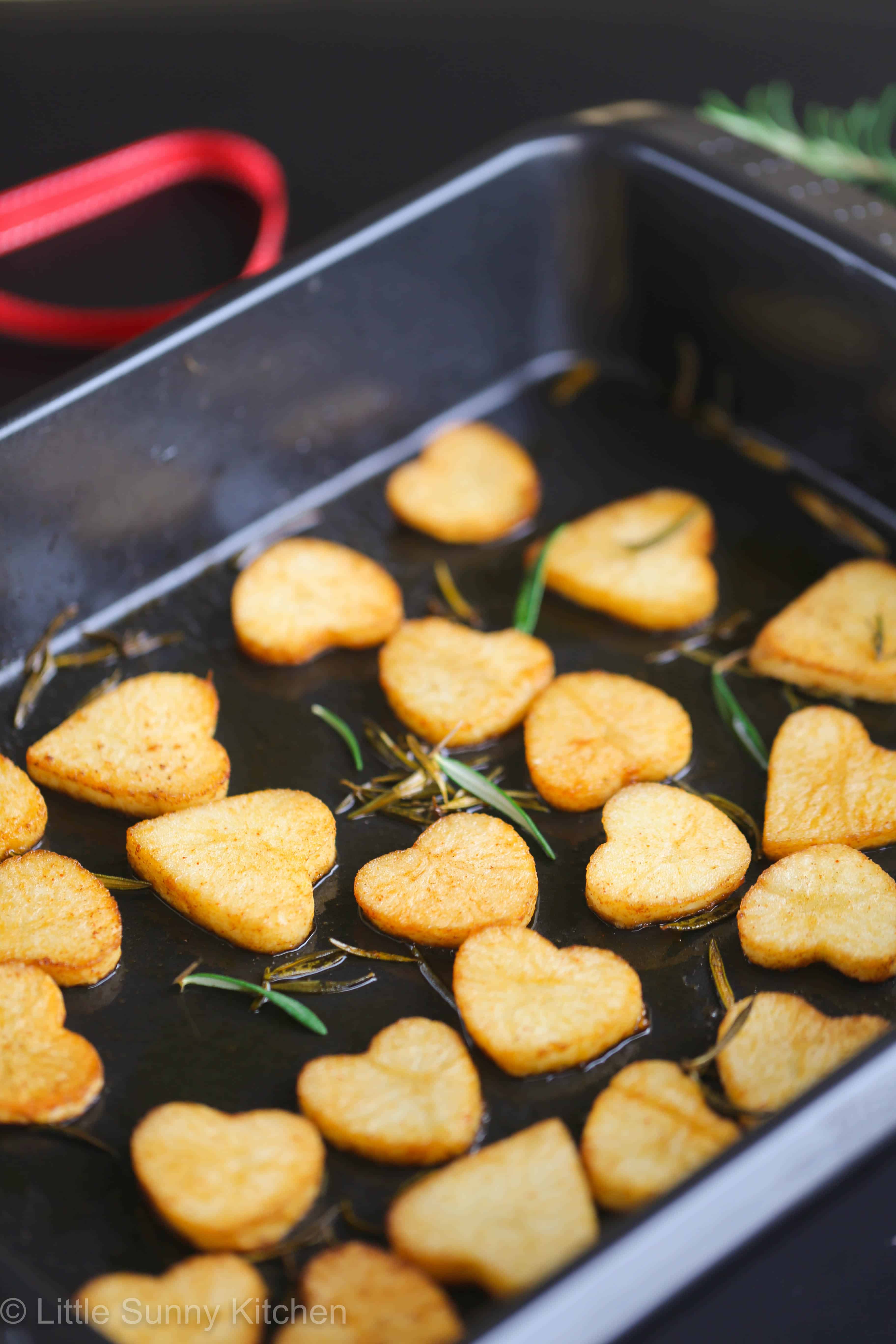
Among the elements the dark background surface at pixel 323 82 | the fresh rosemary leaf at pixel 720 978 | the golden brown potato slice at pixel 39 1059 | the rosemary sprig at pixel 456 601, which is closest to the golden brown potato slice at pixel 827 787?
the fresh rosemary leaf at pixel 720 978

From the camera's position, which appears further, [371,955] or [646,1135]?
[371,955]

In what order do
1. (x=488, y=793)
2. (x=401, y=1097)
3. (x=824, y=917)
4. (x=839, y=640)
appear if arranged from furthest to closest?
(x=839, y=640) → (x=488, y=793) → (x=824, y=917) → (x=401, y=1097)

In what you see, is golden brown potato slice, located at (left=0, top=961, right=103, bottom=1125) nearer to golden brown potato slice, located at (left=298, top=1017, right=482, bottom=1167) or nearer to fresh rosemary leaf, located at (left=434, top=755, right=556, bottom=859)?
golden brown potato slice, located at (left=298, top=1017, right=482, bottom=1167)

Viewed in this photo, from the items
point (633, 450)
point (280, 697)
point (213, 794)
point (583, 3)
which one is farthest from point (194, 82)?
point (213, 794)

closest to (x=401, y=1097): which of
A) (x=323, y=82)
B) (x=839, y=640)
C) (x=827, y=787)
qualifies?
(x=827, y=787)

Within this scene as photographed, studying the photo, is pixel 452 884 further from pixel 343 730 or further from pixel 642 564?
pixel 642 564

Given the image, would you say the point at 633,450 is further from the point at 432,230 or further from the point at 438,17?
the point at 438,17

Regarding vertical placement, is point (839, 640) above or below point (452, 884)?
above

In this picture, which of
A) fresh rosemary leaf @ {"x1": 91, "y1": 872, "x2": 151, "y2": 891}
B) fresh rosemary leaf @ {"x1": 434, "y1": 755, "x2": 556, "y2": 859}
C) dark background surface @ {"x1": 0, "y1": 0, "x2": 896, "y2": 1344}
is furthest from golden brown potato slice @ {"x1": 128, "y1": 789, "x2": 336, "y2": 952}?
dark background surface @ {"x1": 0, "y1": 0, "x2": 896, "y2": 1344}
